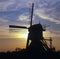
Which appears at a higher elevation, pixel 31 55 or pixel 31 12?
pixel 31 12

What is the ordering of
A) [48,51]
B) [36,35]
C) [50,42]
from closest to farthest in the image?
[36,35]
[48,51]
[50,42]

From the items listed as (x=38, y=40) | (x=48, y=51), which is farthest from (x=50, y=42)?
(x=38, y=40)

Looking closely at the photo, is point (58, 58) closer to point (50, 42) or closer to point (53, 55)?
point (53, 55)

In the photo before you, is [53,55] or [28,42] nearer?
[53,55]

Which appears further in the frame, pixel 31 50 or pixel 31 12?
pixel 31 12

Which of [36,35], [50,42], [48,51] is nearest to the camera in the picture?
[36,35]

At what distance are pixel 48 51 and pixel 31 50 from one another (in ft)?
17.8

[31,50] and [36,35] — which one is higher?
[36,35]

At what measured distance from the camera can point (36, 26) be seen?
214 ft

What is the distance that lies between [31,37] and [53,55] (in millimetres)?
7793

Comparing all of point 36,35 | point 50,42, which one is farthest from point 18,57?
point 50,42

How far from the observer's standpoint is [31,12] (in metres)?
79.6

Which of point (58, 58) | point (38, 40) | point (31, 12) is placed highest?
point (31, 12)

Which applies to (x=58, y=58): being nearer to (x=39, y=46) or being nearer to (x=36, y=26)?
(x=39, y=46)
